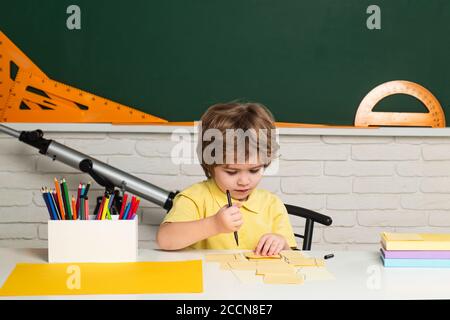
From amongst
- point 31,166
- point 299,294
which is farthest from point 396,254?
point 31,166

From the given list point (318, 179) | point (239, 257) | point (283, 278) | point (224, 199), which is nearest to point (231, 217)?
point (239, 257)

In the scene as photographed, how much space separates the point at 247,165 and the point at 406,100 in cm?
101

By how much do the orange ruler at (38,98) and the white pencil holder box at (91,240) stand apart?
1005 millimetres

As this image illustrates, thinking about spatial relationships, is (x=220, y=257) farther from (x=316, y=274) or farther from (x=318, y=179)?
(x=318, y=179)

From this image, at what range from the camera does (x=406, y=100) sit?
222 centimetres

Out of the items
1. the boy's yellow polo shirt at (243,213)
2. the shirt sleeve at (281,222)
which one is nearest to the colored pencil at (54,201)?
the boy's yellow polo shirt at (243,213)

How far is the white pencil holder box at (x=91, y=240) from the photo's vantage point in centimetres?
121

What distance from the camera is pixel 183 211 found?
60.2 inches

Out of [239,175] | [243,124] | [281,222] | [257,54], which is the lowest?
[281,222]

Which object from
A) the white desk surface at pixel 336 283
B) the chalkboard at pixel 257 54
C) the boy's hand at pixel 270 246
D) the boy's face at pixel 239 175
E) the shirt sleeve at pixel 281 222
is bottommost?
the white desk surface at pixel 336 283

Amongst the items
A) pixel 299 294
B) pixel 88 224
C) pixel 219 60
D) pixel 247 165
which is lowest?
pixel 299 294

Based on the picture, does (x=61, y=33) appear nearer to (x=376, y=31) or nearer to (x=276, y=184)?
(x=276, y=184)

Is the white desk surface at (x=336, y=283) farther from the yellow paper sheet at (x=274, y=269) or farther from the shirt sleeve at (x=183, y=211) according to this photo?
the shirt sleeve at (x=183, y=211)

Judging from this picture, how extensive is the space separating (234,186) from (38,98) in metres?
1.00
